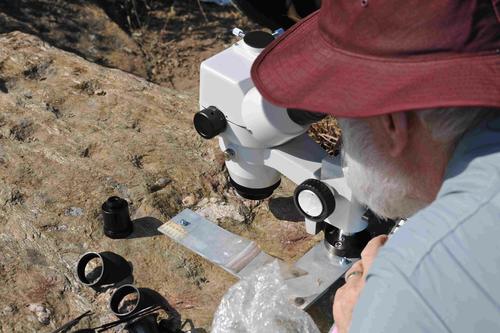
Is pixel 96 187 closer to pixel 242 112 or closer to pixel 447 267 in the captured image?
pixel 242 112

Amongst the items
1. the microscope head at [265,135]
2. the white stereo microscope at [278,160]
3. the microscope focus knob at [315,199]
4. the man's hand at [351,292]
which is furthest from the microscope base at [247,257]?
the man's hand at [351,292]

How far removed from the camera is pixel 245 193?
1.89m

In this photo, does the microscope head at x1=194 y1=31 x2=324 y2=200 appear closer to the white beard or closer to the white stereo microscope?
the white stereo microscope

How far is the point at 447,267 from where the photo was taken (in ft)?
3.03

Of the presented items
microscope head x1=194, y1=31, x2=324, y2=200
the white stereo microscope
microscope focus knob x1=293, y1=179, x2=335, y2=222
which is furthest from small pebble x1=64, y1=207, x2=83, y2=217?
microscope focus knob x1=293, y1=179, x2=335, y2=222

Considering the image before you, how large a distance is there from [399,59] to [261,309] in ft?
2.89

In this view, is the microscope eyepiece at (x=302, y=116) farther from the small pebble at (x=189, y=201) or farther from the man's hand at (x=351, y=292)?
the small pebble at (x=189, y=201)

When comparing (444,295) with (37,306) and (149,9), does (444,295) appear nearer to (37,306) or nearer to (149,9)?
(37,306)

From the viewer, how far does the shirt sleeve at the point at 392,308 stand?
0.92 metres

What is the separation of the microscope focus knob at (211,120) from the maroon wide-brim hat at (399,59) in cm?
54

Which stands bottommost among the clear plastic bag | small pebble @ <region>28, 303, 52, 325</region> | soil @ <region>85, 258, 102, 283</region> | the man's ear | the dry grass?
the dry grass

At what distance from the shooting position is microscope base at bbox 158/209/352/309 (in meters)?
1.82

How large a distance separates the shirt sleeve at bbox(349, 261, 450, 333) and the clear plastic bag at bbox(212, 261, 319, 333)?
0.71 metres

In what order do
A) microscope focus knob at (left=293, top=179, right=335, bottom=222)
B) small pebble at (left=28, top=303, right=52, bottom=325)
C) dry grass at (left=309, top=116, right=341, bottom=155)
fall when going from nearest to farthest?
1. microscope focus knob at (left=293, top=179, right=335, bottom=222)
2. small pebble at (left=28, top=303, right=52, bottom=325)
3. dry grass at (left=309, top=116, right=341, bottom=155)
